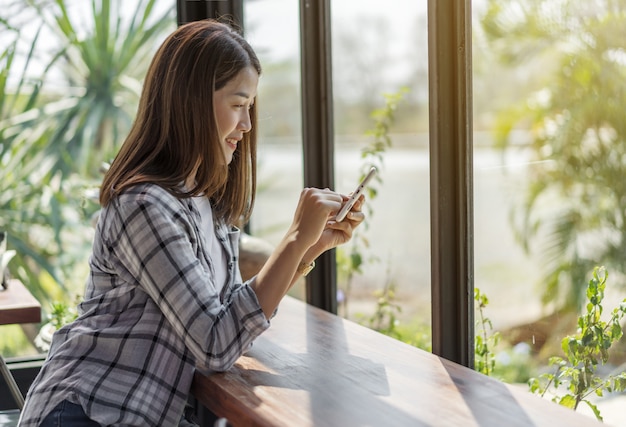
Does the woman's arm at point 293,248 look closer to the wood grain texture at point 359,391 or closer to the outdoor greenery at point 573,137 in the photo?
the wood grain texture at point 359,391

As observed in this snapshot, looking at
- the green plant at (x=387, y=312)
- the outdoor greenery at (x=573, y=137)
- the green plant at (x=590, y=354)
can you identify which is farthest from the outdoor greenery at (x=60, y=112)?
the green plant at (x=590, y=354)

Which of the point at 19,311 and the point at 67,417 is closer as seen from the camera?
the point at 67,417

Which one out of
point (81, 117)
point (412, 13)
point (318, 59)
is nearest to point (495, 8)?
point (412, 13)

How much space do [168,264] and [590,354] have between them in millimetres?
857

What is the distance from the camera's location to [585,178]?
1718 millimetres

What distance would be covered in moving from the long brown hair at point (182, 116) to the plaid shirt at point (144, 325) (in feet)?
0.23

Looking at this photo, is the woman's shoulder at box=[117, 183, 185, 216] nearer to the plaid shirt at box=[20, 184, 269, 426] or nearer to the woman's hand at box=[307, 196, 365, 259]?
the plaid shirt at box=[20, 184, 269, 426]

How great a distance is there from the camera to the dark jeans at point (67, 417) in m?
1.56

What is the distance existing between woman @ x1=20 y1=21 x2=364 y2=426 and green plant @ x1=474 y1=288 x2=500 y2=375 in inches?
15.2

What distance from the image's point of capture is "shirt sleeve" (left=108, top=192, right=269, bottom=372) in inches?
62.1

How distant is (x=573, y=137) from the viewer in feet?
6.06

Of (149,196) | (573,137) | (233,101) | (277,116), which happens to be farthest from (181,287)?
(277,116)

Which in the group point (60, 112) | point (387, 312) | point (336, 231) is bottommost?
point (387, 312)

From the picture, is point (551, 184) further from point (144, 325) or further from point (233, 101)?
point (144, 325)
